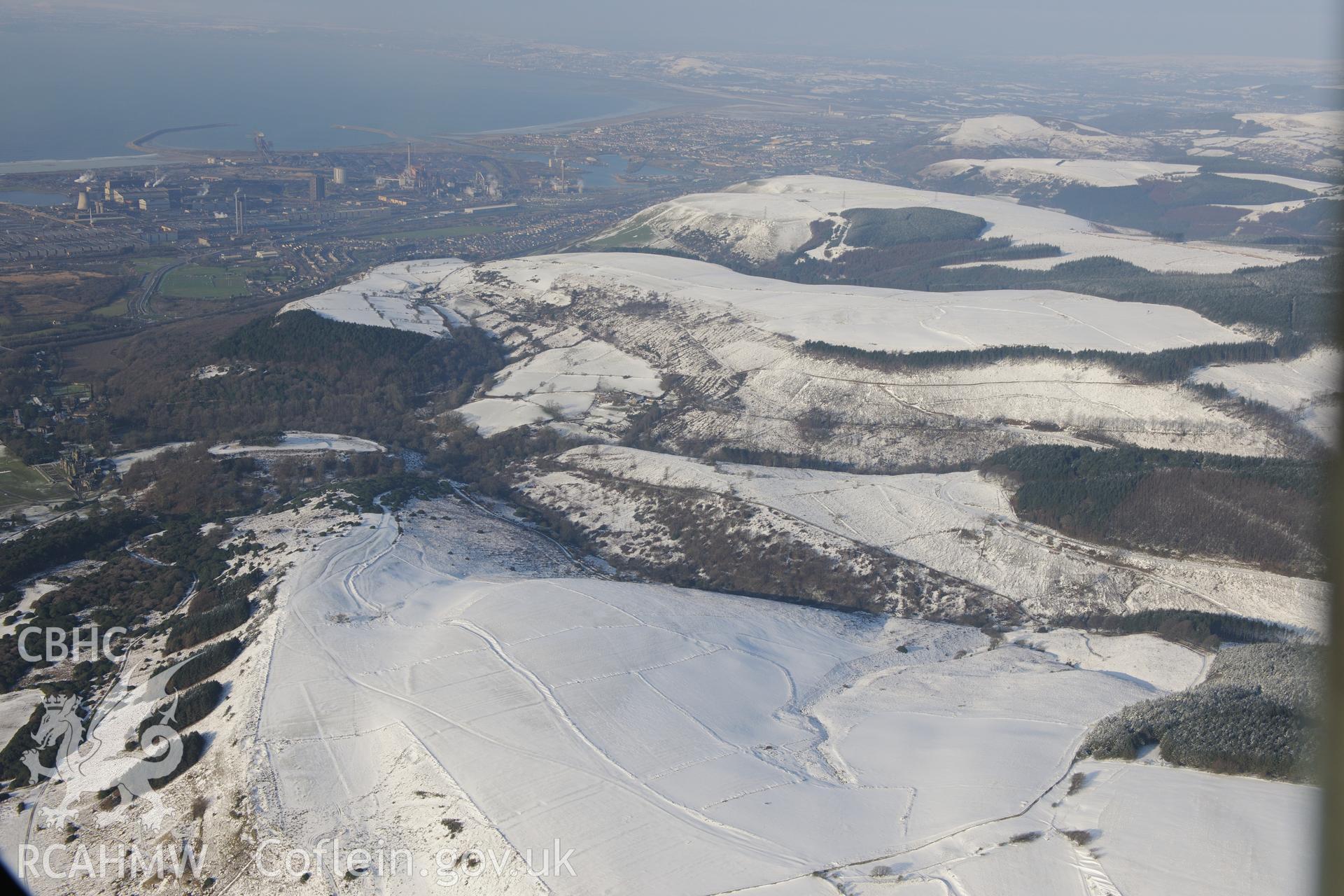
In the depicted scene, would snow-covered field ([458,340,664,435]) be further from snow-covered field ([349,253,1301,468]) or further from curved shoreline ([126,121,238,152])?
curved shoreline ([126,121,238,152])

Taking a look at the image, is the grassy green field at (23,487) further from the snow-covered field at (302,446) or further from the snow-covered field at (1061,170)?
the snow-covered field at (1061,170)

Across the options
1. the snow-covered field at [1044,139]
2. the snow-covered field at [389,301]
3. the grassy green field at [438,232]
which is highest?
the snow-covered field at [1044,139]

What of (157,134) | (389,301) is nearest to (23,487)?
(389,301)

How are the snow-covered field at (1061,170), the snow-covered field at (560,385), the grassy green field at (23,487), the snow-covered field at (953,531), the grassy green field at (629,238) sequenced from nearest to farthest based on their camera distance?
the snow-covered field at (953,531)
the grassy green field at (23,487)
the snow-covered field at (560,385)
the grassy green field at (629,238)
the snow-covered field at (1061,170)

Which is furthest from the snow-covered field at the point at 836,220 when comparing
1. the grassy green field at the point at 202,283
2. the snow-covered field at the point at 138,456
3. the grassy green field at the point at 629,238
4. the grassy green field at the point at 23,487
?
the grassy green field at the point at 23,487

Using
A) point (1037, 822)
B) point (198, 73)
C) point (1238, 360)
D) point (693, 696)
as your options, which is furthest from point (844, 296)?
point (198, 73)
